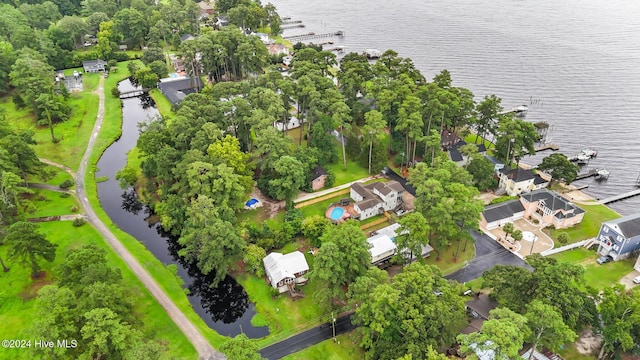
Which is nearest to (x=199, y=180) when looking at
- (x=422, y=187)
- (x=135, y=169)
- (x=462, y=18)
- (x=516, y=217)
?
(x=135, y=169)

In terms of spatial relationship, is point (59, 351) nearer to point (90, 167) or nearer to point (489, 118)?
point (90, 167)

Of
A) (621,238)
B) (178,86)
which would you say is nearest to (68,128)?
(178,86)

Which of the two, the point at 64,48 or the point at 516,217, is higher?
the point at 64,48

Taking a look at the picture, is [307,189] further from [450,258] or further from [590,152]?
[590,152]

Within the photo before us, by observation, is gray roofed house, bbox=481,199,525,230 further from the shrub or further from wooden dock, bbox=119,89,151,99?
wooden dock, bbox=119,89,151,99

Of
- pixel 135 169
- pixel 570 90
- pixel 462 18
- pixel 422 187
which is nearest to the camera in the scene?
pixel 422 187

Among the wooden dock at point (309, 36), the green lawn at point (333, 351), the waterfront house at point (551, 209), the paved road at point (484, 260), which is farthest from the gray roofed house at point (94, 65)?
the waterfront house at point (551, 209)

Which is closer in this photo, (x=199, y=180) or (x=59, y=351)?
(x=59, y=351)

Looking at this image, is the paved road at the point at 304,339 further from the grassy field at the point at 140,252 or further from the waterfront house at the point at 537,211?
the waterfront house at the point at 537,211
